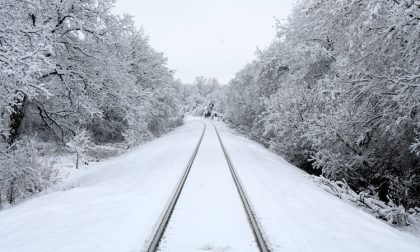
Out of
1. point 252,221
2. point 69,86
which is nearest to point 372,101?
point 252,221

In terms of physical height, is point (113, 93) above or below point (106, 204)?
above

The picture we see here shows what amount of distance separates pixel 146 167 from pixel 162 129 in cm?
2571

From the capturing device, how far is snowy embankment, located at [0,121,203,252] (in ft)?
23.0

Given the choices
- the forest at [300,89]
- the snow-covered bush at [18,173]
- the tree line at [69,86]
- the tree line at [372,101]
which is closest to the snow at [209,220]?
the forest at [300,89]

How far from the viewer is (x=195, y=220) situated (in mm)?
8281

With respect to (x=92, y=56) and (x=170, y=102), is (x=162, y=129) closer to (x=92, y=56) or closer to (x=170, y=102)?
(x=170, y=102)

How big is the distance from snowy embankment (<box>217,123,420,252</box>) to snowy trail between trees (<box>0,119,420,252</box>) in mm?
20

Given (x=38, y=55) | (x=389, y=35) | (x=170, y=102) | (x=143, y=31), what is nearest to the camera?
(x=38, y=55)

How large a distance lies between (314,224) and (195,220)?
2560 mm

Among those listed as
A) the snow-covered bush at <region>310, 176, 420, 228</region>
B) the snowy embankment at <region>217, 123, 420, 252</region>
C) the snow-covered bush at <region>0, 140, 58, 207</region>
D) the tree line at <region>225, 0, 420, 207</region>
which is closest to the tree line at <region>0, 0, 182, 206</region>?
the snow-covered bush at <region>0, 140, 58, 207</region>

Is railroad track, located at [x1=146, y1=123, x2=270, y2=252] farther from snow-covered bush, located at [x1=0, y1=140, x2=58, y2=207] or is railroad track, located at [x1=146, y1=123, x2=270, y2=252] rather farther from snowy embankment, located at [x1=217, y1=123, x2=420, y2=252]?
snow-covered bush, located at [x1=0, y1=140, x2=58, y2=207]

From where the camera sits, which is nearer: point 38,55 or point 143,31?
point 38,55

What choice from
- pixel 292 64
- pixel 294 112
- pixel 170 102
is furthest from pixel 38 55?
pixel 170 102

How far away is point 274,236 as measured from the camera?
291 inches
